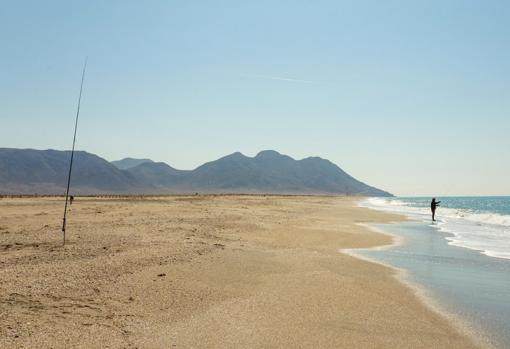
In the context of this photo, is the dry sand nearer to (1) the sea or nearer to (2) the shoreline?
(2) the shoreline

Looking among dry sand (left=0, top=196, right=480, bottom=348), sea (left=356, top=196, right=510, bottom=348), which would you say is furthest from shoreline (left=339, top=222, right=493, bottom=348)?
dry sand (left=0, top=196, right=480, bottom=348)

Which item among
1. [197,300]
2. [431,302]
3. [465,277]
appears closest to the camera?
[197,300]

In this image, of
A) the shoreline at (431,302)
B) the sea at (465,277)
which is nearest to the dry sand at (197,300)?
the shoreline at (431,302)

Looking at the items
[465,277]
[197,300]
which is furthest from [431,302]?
[197,300]

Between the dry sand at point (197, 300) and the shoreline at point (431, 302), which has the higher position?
the shoreline at point (431, 302)

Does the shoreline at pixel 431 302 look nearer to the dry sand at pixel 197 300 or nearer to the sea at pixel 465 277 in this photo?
the sea at pixel 465 277

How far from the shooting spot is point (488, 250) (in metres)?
18.2

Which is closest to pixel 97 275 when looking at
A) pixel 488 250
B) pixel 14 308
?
pixel 14 308

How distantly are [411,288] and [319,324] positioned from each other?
406 centimetres

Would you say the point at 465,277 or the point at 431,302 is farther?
the point at 465,277

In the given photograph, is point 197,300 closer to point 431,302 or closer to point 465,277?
point 431,302

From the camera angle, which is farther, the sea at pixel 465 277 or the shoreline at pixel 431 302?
the sea at pixel 465 277

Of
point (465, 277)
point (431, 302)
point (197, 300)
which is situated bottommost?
point (197, 300)

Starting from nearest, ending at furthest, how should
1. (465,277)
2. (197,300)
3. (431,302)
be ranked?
1. (197,300)
2. (431,302)
3. (465,277)
